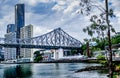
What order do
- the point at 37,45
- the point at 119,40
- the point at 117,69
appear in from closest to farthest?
the point at 117,69
the point at 119,40
the point at 37,45

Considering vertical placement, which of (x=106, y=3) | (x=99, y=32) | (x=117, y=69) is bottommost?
(x=117, y=69)

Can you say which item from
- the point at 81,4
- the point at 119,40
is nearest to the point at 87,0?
the point at 81,4

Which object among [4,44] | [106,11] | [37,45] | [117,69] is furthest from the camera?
[37,45]

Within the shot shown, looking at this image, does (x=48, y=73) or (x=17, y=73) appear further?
(x=17, y=73)

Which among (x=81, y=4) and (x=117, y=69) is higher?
(x=81, y=4)

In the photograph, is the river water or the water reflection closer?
the river water

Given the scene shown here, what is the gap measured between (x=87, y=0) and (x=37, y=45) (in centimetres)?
17029

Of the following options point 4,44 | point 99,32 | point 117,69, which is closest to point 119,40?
point 4,44

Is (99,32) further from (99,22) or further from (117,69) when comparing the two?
(117,69)

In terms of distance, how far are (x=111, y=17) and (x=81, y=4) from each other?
6.26 ft

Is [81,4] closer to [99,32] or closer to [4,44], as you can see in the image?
[99,32]

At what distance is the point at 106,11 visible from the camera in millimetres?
17609

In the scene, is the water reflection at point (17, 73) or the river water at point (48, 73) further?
the water reflection at point (17, 73)

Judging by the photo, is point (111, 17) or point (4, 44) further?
point (4, 44)
